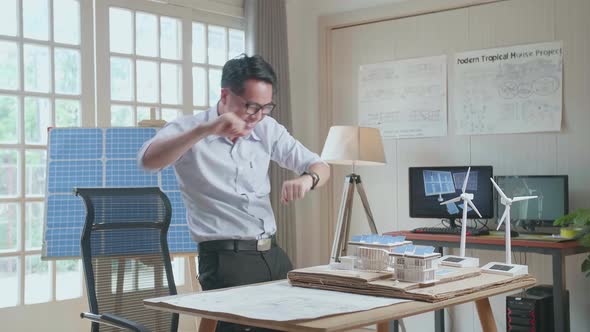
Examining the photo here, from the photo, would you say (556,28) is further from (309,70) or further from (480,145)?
(309,70)

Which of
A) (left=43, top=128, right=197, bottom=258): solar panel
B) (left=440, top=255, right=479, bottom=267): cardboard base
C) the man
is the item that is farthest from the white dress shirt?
(left=43, top=128, right=197, bottom=258): solar panel

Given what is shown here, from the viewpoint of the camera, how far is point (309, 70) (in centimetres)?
584

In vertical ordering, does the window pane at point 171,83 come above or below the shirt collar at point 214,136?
above

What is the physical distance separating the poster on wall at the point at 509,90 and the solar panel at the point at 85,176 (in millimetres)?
2225

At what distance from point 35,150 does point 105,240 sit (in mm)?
1808

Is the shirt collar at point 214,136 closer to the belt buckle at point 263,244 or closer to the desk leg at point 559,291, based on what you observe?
the belt buckle at point 263,244

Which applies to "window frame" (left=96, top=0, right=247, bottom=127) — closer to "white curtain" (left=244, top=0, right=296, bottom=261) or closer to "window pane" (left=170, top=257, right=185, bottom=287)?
"white curtain" (left=244, top=0, right=296, bottom=261)

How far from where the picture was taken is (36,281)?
166 inches

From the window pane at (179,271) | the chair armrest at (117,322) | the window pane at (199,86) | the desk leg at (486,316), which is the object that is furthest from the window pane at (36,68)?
the desk leg at (486,316)

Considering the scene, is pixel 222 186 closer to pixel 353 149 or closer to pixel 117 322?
pixel 117 322

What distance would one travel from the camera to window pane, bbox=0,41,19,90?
4.09 m

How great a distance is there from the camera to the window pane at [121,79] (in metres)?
4.58

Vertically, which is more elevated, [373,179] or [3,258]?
[373,179]

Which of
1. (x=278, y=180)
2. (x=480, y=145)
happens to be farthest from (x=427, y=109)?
(x=278, y=180)
